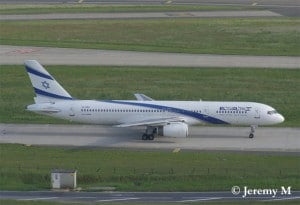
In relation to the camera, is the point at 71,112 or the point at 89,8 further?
the point at 89,8

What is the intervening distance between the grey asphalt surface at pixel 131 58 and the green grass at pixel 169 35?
2.61 m

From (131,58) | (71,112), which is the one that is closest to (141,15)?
(131,58)

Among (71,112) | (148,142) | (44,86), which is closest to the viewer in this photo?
(148,142)

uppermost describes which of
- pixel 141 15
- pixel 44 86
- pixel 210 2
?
pixel 210 2

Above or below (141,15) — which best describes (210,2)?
above

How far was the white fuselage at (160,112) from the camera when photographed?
2815 inches

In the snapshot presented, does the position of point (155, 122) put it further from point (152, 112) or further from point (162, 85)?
point (162, 85)

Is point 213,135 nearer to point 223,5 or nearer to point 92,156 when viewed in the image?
point 92,156

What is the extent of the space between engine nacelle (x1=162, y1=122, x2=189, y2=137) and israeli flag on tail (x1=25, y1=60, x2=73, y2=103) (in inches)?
325

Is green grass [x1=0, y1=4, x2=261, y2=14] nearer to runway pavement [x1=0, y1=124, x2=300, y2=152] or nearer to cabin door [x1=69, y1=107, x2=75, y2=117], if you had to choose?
runway pavement [x1=0, y1=124, x2=300, y2=152]

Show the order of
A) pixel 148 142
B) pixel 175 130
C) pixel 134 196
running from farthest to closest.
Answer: pixel 148 142 → pixel 175 130 → pixel 134 196

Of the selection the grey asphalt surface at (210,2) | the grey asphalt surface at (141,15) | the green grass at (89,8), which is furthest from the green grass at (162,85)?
the grey asphalt surface at (210,2)

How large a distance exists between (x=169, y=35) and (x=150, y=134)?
45.3m

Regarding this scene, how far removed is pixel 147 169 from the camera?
2336 inches
